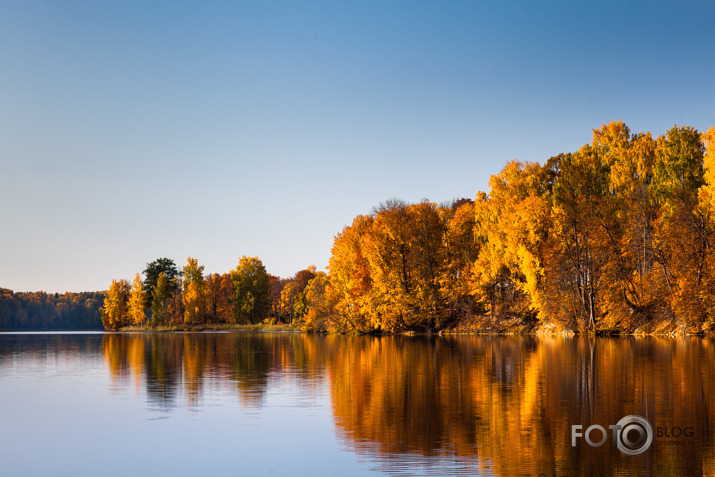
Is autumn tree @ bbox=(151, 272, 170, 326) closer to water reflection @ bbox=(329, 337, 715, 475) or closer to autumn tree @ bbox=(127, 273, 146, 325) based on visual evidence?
autumn tree @ bbox=(127, 273, 146, 325)

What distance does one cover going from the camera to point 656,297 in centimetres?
5416

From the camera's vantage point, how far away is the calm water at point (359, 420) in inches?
430

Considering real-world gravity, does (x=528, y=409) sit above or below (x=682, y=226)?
below

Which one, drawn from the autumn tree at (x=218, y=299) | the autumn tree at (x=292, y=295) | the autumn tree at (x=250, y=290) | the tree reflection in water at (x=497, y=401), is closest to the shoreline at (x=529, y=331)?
the tree reflection in water at (x=497, y=401)

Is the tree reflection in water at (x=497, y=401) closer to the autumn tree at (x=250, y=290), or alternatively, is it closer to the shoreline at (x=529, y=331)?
the shoreline at (x=529, y=331)

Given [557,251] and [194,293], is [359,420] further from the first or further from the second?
[194,293]

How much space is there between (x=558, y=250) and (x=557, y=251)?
0.45 feet

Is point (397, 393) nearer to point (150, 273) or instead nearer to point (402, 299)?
point (402, 299)

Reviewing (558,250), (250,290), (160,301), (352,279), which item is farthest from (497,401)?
(160,301)

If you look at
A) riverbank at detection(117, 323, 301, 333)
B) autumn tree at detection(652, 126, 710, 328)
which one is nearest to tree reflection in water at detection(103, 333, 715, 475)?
autumn tree at detection(652, 126, 710, 328)

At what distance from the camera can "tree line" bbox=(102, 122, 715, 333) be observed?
52500 mm

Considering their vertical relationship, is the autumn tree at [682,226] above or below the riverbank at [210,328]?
above

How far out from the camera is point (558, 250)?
61312 millimetres

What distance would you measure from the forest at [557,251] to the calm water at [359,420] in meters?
28.3
